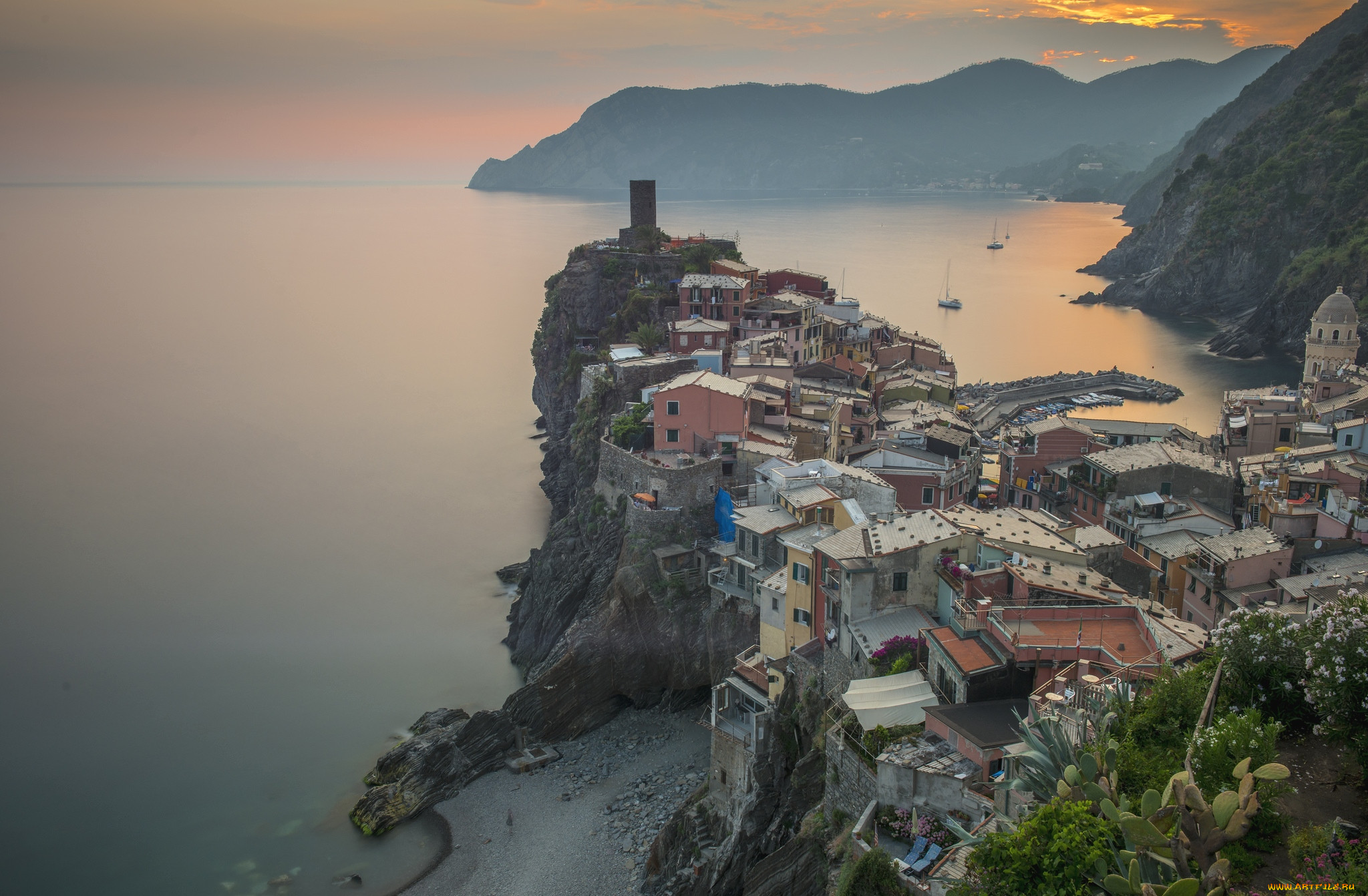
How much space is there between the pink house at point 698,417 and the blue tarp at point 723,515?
1630 millimetres

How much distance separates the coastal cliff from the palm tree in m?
3.85

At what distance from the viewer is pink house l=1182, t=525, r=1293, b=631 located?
55.7 feet

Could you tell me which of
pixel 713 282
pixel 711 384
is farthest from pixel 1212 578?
pixel 713 282

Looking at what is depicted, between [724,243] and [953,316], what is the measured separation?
105ft

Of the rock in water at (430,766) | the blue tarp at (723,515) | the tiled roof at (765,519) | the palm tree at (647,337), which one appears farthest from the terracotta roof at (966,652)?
the palm tree at (647,337)

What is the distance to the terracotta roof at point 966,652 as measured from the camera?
11198 mm

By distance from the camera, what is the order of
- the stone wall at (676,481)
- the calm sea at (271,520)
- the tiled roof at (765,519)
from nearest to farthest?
the tiled roof at (765,519) → the calm sea at (271,520) → the stone wall at (676,481)

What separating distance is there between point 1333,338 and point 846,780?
3252 centimetres

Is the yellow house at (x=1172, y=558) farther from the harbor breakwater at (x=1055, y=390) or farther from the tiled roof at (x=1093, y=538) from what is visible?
the harbor breakwater at (x=1055, y=390)

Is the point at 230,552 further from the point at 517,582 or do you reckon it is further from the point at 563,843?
the point at 563,843

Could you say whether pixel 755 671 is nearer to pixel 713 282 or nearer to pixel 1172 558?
pixel 1172 558

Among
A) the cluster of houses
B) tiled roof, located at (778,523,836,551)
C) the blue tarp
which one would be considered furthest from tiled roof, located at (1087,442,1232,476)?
the blue tarp

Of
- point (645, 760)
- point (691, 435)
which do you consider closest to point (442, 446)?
point (691, 435)

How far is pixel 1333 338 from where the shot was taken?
115 feet
